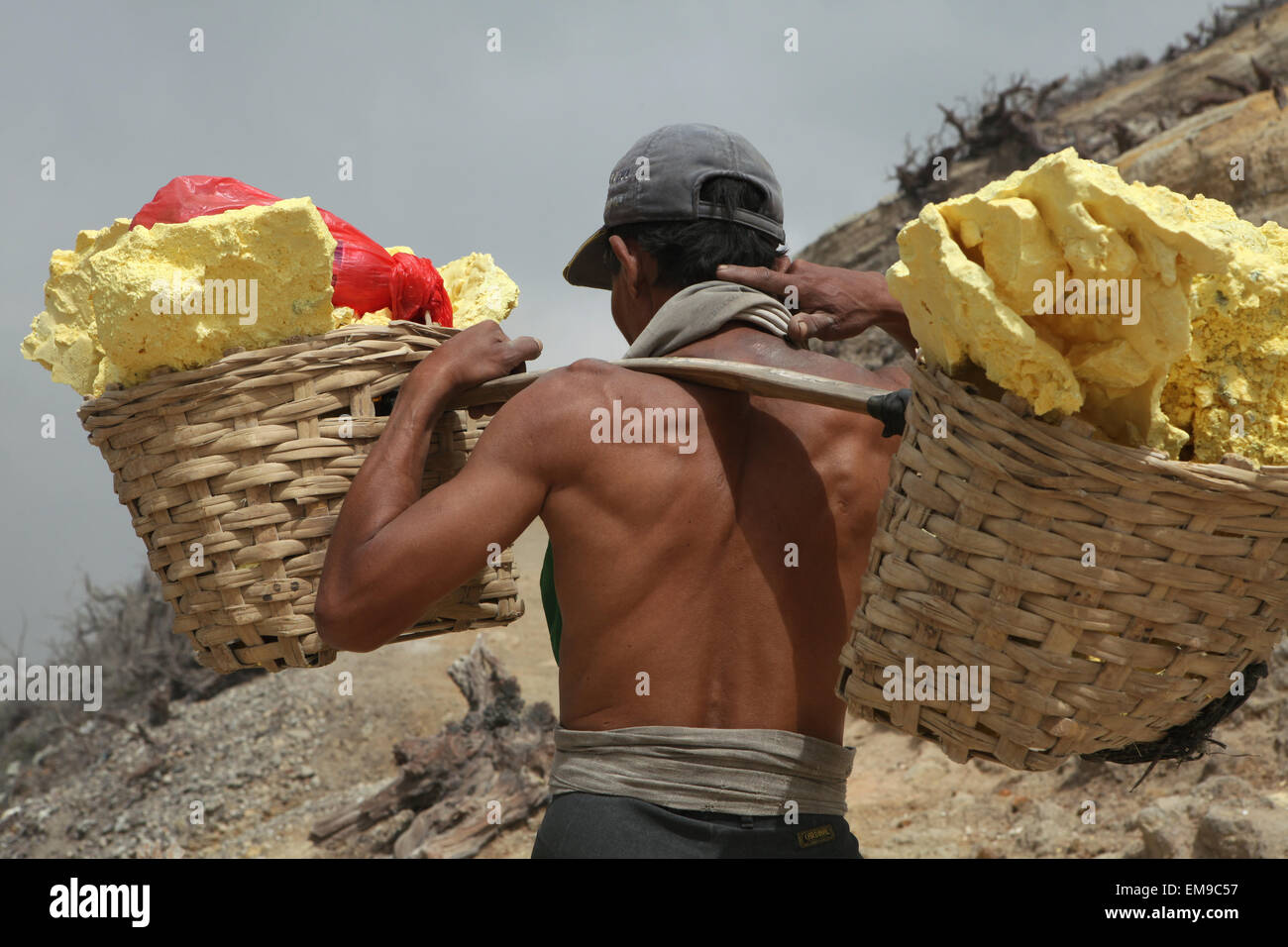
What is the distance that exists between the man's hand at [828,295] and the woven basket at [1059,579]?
58cm

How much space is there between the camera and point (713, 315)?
212cm

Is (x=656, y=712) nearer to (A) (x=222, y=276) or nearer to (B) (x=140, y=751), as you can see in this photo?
(A) (x=222, y=276)

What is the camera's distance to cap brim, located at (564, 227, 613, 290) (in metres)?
2.44

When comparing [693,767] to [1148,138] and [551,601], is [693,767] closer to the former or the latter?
[551,601]

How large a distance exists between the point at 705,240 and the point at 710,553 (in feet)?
2.12

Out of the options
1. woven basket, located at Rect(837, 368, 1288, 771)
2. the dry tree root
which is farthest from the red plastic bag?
the dry tree root

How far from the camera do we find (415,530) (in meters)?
Answer: 1.89

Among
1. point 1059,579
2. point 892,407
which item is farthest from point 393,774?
point 1059,579

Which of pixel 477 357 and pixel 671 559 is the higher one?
pixel 477 357

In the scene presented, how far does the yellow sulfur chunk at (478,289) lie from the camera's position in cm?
253

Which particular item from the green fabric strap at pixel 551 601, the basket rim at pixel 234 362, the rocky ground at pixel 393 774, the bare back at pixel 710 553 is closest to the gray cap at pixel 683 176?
the bare back at pixel 710 553

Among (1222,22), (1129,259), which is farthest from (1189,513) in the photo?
(1222,22)

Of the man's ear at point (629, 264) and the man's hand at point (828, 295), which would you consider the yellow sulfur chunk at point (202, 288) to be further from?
the man's hand at point (828, 295)
